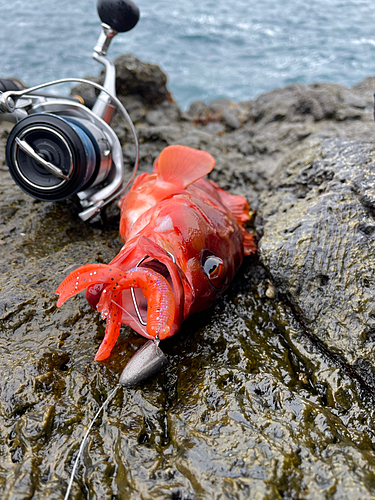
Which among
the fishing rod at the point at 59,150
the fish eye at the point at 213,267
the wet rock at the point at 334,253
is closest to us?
the wet rock at the point at 334,253

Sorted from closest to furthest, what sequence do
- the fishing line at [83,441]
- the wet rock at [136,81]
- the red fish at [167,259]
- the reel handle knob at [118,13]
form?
the fishing line at [83,441], the red fish at [167,259], the reel handle knob at [118,13], the wet rock at [136,81]

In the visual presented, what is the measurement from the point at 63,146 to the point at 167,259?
1.20 metres

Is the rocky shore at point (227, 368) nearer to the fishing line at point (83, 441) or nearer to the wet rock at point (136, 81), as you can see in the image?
the fishing line at point (83, 441)

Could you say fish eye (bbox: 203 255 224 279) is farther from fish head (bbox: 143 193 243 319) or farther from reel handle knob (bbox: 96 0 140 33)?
reel handle knob (bbox: 96 0 140 33)

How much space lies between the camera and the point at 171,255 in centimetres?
215

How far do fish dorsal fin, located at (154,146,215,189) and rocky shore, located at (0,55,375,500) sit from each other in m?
0.70

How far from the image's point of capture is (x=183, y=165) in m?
2.95

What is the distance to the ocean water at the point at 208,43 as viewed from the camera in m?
12.7

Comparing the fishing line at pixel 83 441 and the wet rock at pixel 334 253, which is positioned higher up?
the wet rock at pixel 334 253

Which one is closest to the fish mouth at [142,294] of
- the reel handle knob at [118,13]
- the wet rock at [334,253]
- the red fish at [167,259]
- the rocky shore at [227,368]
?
the red fish at [167,259]

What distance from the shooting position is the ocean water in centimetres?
1274

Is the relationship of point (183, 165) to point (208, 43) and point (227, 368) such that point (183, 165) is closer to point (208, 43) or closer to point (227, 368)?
point (227, 368)

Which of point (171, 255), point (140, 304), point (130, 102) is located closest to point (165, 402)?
point (140, 304)

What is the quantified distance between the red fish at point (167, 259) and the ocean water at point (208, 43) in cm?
1048
